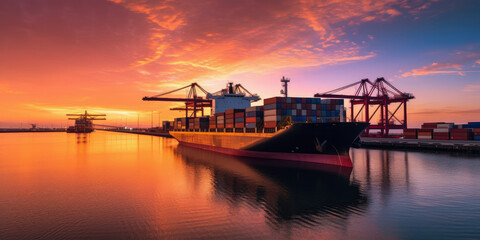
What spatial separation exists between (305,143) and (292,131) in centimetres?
254

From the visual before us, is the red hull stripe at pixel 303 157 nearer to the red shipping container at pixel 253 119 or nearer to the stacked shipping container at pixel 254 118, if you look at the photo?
the stacked shipping container at pixel 254 118

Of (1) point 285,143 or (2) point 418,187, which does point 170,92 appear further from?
(2) point 418,187

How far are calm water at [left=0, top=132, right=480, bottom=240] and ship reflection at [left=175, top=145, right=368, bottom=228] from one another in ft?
0.22

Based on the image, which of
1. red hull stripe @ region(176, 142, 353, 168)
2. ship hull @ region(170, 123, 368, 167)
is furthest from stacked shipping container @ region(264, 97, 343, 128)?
red hull stripe @ region(176, 142, 353, 168)

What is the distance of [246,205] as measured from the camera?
16.0 metres

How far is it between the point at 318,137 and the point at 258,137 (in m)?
8.48

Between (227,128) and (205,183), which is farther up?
(227,128)

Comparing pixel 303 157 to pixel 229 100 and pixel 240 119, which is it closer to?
pixel 240 119

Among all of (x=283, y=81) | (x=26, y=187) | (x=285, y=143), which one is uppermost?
(x=283, y=81)

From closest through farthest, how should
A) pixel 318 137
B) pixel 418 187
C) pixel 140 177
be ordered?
pixel 418 187
pixel 140 177
pixel 318 137

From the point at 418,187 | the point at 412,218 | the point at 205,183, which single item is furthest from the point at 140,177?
the point at 418,187

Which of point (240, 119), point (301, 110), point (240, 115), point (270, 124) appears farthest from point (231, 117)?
point (301, 110)

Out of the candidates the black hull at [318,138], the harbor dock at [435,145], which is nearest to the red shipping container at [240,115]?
the black hull at [318,138]

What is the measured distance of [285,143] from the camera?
3086 centimetres
